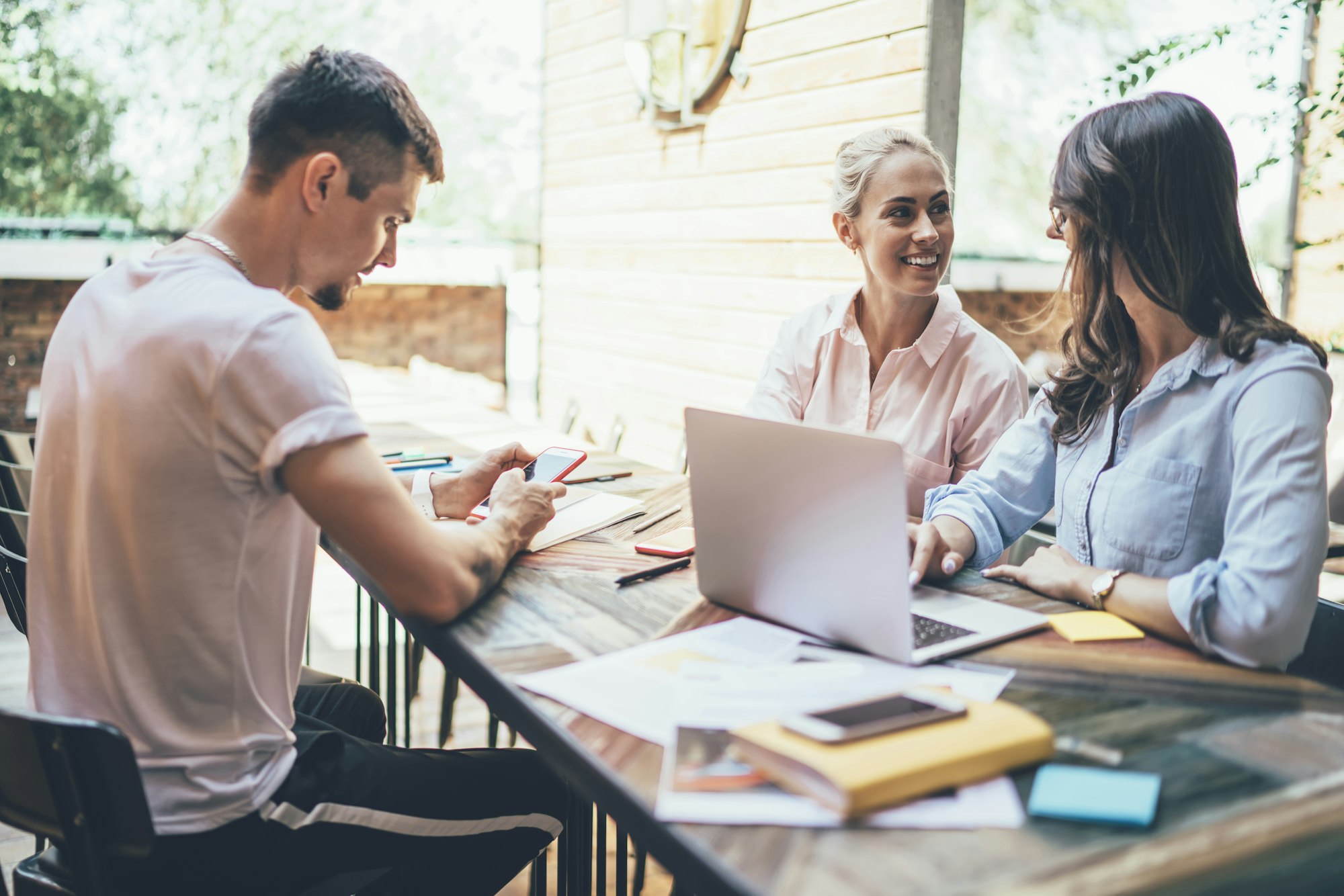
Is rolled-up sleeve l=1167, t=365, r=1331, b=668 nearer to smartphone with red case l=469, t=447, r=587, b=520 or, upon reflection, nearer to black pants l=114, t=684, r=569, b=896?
black pants l=114, t=684, r=569, b=896

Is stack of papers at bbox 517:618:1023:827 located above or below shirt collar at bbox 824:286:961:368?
below

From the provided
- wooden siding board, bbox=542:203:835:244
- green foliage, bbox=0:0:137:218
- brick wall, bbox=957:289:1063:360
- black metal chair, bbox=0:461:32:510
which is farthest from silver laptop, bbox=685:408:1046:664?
brick wall, bbox=957:289:1063:360

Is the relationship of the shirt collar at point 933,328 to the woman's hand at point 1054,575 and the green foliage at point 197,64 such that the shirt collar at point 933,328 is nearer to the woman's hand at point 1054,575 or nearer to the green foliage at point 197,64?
the woman's hand at point 1054,575

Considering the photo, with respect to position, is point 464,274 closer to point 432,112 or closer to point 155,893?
point 432,112

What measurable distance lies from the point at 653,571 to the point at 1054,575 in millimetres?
548

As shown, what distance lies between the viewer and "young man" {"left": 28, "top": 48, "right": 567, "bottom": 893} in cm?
113

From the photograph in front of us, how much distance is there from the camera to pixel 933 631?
1226 mm

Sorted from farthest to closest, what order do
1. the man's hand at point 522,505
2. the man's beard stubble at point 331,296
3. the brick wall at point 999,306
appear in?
the brick wall at point 999,306
the man's hand at point 522,505
the man's beard stubble at point 331,296

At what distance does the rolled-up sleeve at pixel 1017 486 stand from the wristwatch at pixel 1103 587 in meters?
0.30

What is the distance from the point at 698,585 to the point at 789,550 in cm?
20

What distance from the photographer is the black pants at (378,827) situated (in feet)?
3.72

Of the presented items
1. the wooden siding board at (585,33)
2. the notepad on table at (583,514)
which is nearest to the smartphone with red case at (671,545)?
the notepad on table at (583,514)

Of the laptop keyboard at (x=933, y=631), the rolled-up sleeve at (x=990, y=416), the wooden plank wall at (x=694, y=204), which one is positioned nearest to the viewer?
the laptop keyboard at (x=933, y=631)

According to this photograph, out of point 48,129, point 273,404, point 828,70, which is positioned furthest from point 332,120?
point 48,129
